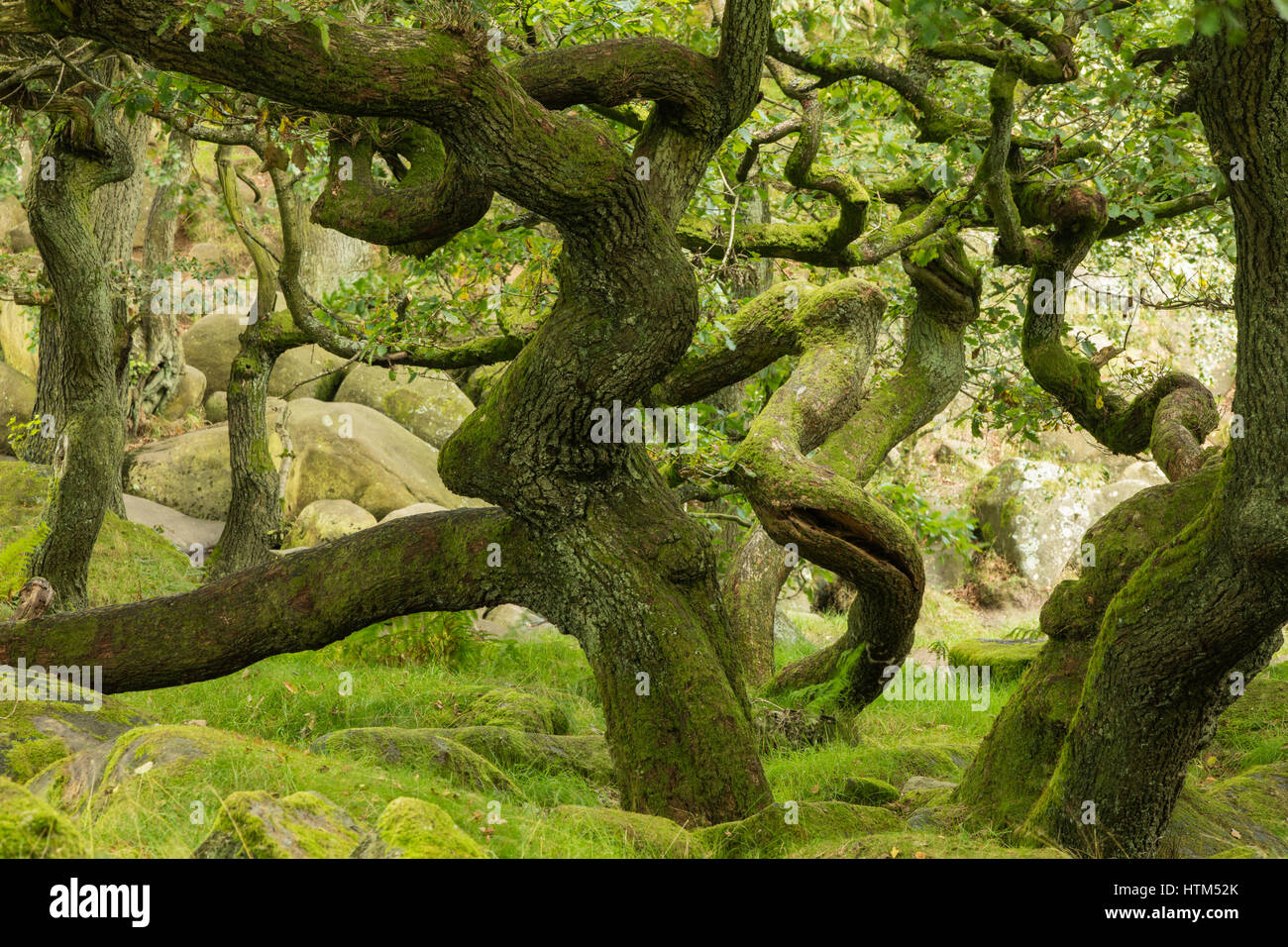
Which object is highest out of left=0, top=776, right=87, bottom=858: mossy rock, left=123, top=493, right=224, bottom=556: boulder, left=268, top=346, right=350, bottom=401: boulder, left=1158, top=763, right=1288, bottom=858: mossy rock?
left=268, top=346, right=350, bottom=401: boulder

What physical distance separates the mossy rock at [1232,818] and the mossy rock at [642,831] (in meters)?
2.60

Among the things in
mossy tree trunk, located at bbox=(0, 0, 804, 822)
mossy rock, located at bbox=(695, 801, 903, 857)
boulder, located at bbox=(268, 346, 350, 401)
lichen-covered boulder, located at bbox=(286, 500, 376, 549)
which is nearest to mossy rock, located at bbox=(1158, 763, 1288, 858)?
mossy rock, located at bbox=(695, 801, 903, 857)

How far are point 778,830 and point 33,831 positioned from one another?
3.08 m

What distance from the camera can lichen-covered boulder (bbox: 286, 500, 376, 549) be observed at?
14727 millimetres

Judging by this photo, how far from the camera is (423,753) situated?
6102mm

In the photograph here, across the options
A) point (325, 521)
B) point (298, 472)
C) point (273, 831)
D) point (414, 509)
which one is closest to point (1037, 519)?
point (414, 509)

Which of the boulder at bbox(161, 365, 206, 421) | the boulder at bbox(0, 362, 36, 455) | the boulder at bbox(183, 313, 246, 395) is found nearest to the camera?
the boulder at bbox(0, 362, 36, 455)

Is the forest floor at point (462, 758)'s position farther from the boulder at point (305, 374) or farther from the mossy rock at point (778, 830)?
the boulder at point (305, 374)

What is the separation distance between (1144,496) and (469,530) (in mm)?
3751

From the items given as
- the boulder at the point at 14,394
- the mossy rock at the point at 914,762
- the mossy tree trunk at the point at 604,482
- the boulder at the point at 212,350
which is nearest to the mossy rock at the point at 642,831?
the mossy tree trunk at the point at 604,482

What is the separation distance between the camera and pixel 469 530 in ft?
20.8

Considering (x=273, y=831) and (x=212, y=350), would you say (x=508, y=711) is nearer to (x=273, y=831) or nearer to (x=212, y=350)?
(x=273, y=831)

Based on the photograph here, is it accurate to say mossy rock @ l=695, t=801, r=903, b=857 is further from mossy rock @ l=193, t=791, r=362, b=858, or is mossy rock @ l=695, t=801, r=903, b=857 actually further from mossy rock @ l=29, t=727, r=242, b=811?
mossy rock @ l=29, t=727, r=242, b=811

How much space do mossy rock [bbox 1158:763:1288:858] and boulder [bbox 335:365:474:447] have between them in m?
14.4
